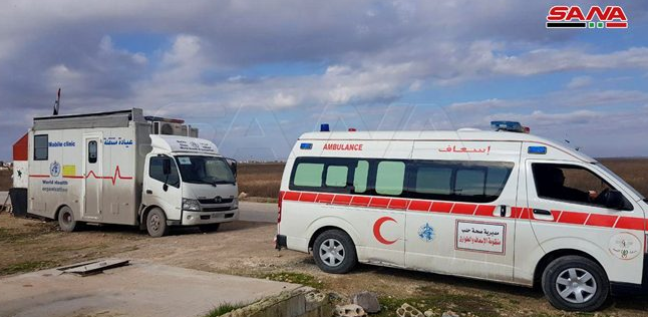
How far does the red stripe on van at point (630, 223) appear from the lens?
6.62 meters

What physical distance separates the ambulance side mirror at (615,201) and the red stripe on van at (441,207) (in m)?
2.01

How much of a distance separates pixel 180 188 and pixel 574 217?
930 centimetres

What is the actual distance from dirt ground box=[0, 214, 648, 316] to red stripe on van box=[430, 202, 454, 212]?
1.20 metres

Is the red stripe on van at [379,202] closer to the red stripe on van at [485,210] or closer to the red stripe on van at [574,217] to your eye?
the red stripe on van at [485,210]

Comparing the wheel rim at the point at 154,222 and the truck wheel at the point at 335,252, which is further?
the wheel rim at the point at 154,222

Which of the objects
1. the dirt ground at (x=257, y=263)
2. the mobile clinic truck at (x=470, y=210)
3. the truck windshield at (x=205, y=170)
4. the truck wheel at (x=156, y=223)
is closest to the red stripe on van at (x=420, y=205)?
the mobile clinic truck at (x=470, y=210)

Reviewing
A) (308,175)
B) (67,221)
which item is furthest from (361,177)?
(67,221)

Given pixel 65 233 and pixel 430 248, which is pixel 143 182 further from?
pixel 430 248

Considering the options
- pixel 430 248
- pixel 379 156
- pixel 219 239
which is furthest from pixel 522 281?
pixel 219 239

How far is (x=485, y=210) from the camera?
7562mm

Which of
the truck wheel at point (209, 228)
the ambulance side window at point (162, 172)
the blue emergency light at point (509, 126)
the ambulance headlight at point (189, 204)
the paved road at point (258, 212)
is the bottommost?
the paved road at point (258, 212)

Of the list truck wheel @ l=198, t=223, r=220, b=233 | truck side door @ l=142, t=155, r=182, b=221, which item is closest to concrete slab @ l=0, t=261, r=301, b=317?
truck side door @ l=142, t=155, r=182, b=221

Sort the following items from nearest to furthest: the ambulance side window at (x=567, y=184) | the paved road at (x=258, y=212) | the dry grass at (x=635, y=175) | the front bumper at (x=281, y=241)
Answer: the ambulance side window at (x=567, y=184), the front bumper at (x=281, y=241), the paved road at (x=258, y=212), the dry grass at (x=635, y=175)

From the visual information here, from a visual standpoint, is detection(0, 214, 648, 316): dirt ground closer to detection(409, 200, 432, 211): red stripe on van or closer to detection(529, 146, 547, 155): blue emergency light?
detection(409, 200, 432, 211): red stripe on van
